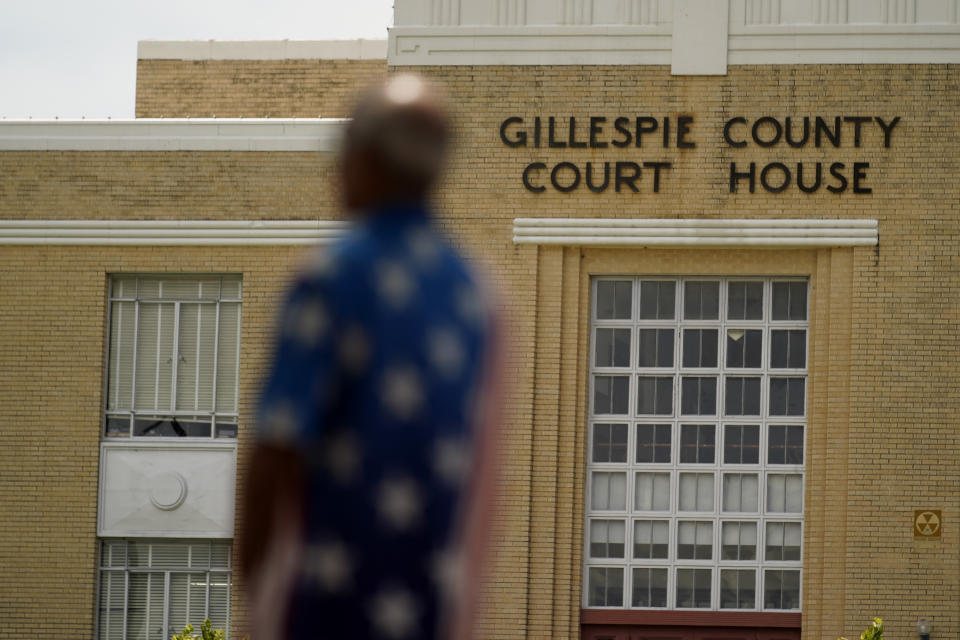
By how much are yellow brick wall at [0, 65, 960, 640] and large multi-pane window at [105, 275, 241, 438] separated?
1.15ft

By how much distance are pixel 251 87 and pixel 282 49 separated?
91cm

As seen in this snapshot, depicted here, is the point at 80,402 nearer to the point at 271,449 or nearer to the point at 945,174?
the point at 945,174

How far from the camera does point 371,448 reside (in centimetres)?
284

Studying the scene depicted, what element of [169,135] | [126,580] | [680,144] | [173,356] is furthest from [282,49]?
[126,580]

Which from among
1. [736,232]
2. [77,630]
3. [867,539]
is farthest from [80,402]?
[867,539]

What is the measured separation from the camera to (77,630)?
22.8m

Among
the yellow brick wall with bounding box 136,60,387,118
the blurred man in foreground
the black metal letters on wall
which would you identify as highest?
the yellow brick wall with bounding box 136,60,387,118

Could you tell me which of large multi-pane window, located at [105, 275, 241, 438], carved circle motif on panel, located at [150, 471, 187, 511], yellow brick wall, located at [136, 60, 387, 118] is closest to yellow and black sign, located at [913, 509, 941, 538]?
large multi-pane window, located at [105, 275, 241, 438]

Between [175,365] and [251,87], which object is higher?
[251,87]

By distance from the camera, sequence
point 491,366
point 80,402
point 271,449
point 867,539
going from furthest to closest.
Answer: point 80,402
point 867,539
point 491,366
point 271,449

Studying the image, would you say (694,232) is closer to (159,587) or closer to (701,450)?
(701,450)

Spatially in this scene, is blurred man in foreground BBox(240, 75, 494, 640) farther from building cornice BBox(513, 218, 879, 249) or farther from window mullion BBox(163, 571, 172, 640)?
window mullion BBox(163, 571, 172, 640)

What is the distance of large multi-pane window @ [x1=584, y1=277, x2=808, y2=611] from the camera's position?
22281 mm

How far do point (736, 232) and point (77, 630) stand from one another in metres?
11.0
